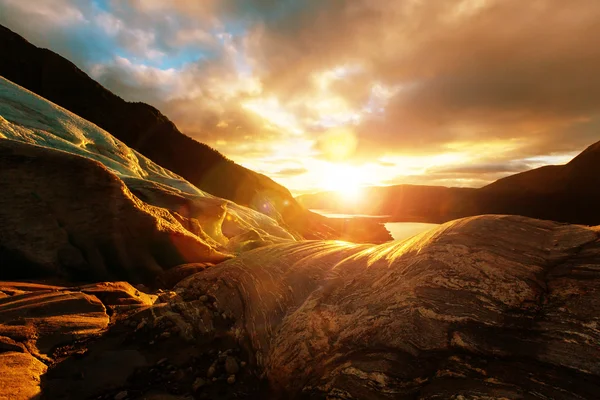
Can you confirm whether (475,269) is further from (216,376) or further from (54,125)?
(54,125)

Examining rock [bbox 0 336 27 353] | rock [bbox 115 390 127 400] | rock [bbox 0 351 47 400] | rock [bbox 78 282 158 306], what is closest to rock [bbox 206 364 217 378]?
rock [bbox 115 390 127 400]

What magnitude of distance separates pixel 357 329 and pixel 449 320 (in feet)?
3.37

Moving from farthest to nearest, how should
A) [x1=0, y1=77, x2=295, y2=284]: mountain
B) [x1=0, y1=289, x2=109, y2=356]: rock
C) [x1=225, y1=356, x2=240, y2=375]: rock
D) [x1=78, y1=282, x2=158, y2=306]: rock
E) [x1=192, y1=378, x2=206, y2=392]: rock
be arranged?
1. [x1=0, y1=77, x2=295, y2=284]: mountain
2. [x1=78, y1=282, x2=158, y2=306]: rock
3. [x1=0, y1=289, x2=109, y2=356]: rock
4. [x1=225, y1=356, x2=240, y2=375]: rock
5. [x1=192, y1=378, x2=206, y2=392]: rock

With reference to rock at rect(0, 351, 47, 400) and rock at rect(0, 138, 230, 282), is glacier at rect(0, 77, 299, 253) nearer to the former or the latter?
rock at rect(0, 138, 230, 282)

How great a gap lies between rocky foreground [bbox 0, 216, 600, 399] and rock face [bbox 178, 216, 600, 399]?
13 millimetres

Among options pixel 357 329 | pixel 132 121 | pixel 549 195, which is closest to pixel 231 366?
pixel 357 329

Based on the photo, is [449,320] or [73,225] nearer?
[449,320]

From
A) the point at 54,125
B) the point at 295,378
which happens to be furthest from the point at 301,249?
the point at 54,125

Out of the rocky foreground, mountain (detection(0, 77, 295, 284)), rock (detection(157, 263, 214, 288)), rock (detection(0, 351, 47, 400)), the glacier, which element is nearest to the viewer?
the rocky foreground

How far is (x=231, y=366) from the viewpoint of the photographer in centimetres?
400

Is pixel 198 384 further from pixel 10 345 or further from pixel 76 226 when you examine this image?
pixel 76 226

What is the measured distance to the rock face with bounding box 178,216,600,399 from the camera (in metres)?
2.62

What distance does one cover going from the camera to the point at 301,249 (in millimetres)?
6227

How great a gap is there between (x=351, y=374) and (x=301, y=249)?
10.6 ft
